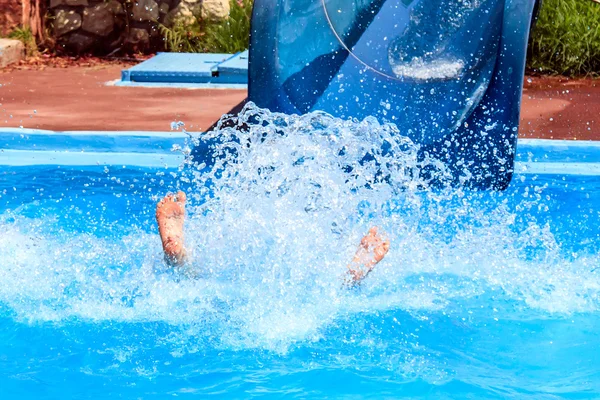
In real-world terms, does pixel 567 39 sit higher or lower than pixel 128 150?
higher

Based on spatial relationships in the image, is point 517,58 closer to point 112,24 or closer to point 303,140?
point 303,140

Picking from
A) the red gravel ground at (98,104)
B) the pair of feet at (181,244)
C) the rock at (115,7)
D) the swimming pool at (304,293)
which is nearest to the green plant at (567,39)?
the red gravel ground at (98,104)

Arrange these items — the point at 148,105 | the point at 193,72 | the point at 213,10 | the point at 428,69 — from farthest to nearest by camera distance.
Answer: the point at 213,10, the point at 193,72, the point at 148,105, the point at 428,69

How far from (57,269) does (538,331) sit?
1769 millimetres

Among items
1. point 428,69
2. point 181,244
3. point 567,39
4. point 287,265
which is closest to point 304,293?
point 287,265

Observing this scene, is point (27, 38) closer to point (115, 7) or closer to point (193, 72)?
point (115, 7)

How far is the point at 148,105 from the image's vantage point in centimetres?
582

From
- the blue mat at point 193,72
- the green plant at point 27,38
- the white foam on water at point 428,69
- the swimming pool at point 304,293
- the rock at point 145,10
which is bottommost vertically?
the swimming pool at point 304,293

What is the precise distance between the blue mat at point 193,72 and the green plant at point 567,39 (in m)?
2.29

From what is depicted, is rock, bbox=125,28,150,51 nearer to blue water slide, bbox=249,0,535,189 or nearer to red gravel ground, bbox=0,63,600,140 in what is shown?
red gravel ground, bbox=0,63,600,140

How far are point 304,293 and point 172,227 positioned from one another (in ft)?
1.69

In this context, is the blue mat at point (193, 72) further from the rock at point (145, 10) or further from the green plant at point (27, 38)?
the green plant at point (27, 38)

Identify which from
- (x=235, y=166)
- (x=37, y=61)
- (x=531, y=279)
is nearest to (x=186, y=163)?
(x=235, y=166)

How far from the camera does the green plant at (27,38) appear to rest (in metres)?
7.90
